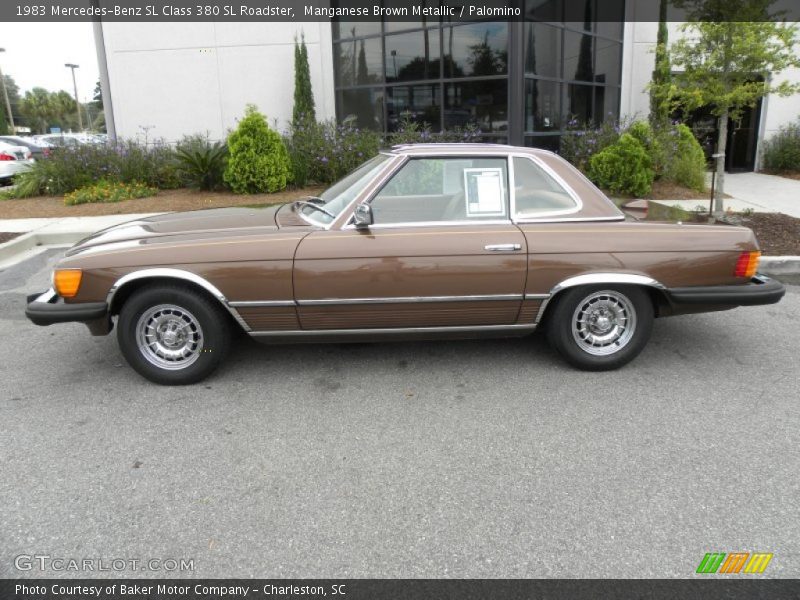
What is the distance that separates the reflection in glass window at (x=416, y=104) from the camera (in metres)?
13.2

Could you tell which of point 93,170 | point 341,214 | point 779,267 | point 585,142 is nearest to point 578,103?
point 585,142

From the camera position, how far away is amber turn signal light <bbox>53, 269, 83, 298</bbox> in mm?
3807

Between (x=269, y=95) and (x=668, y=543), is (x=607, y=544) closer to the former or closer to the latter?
(x=668, y=543)

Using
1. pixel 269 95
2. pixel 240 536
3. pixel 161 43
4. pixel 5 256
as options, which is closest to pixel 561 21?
pixel 269 95

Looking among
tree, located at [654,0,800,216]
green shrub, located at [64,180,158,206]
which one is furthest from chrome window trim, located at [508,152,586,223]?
green shrub, located at [64,180,158,206]

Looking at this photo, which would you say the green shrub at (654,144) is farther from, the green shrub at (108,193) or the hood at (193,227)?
the green shrub at (108,193)

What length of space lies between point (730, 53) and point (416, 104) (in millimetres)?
6976

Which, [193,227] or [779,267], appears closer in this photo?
[193,227]

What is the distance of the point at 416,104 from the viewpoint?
13.4 meters

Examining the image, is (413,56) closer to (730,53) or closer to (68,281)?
(730,53)

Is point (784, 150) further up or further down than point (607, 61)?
further down

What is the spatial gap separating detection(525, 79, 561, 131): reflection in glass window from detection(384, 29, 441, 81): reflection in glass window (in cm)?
211

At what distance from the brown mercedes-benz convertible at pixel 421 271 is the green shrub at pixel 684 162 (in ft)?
27.4

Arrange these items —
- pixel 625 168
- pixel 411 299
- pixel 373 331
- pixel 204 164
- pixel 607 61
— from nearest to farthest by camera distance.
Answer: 1. pixel 411 299
2. pixel 373 331
3. pixel 625 168
4. pixel 204 164
5. pixel 607 61
